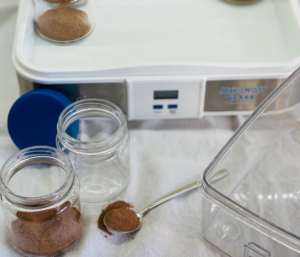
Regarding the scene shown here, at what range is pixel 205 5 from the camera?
805mm

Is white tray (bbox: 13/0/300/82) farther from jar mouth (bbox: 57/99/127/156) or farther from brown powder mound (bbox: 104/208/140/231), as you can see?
brown powder mound (bbox: 104/208/140/231)

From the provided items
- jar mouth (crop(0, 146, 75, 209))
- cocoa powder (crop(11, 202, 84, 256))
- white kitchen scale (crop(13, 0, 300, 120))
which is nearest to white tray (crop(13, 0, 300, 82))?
white kitchen scale (crop(13, 0, 300, 120))

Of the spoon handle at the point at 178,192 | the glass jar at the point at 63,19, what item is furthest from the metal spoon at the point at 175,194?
the glass jar at the point at 63,19

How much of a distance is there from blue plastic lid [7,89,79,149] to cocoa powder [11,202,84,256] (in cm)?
16

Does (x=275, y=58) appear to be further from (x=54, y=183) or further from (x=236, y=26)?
(x=54, y=183)

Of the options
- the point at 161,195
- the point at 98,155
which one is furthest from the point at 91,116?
the point at 161,195

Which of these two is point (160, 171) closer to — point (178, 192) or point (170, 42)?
point (178, 192)

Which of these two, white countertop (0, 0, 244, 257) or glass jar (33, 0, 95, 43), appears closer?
white countertop (0, 0, 244, 257)

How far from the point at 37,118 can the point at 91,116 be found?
96 mm

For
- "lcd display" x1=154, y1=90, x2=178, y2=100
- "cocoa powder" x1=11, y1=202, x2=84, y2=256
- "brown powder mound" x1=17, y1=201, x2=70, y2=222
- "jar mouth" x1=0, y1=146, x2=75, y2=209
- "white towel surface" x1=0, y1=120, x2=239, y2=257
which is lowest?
"white towel surface" x1=0, y1=120, x2=239, y2=257

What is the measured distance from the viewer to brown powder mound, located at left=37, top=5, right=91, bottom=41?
2.42ft

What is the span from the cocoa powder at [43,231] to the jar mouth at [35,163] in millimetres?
29

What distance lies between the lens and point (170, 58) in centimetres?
71

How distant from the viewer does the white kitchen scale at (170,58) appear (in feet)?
2.24
